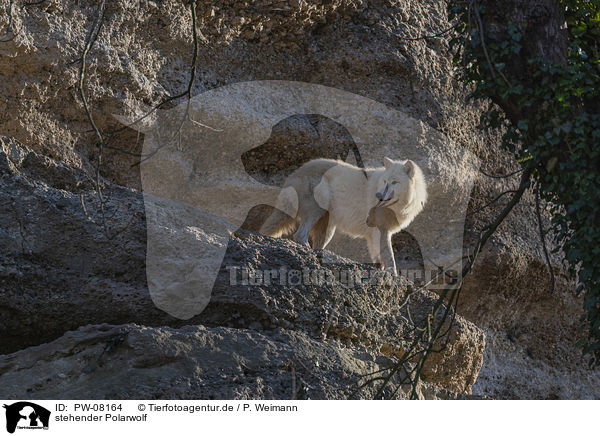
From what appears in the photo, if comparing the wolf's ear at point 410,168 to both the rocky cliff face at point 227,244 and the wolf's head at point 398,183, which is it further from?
the rocky cliff face at point 227,244

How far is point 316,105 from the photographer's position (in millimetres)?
9469

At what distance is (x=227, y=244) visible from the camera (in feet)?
18.0

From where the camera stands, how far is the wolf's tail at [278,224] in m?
8.34

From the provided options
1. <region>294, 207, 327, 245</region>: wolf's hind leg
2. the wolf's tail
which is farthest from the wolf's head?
the wolf's tail

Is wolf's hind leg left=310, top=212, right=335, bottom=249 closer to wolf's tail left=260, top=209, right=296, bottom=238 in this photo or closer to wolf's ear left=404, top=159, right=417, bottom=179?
Result: wolf's tail left=260, top=209, right=296, bottom=238

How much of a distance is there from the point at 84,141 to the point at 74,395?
432 cm

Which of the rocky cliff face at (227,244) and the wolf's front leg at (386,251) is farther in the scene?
the wolf's front leg at (386,251)

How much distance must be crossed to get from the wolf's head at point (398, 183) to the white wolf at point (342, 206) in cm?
7

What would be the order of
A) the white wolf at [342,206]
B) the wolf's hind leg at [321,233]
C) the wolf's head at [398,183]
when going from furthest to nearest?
the wolf's hind leg at [321,233]
the white wolf at [342,206]
the wolf's head at [398,183]

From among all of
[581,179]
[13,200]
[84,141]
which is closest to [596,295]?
[581,179]
